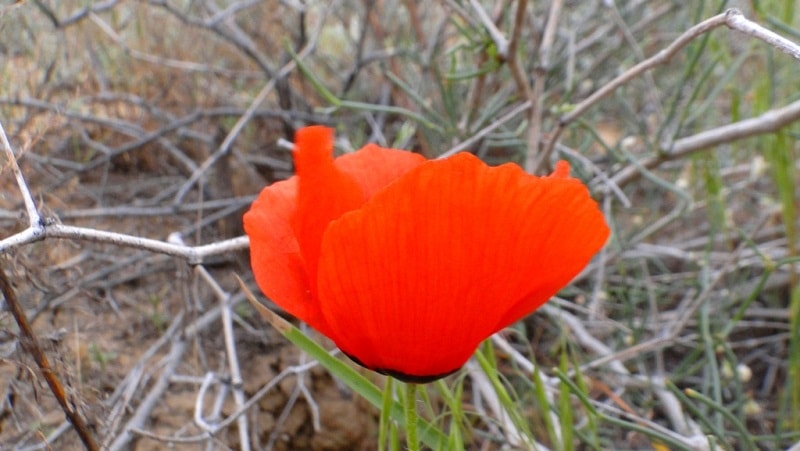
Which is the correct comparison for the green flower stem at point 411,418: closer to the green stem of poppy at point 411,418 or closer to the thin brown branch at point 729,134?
the green stem of poppy at point 411,418

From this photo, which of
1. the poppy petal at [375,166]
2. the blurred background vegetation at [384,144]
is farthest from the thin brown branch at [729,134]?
the poppy petal at [375,166]

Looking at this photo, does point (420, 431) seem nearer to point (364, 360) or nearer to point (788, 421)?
point (364, 360)

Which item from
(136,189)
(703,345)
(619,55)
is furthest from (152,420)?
(619,55)

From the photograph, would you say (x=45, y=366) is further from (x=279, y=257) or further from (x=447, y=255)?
(x=447, y=255)

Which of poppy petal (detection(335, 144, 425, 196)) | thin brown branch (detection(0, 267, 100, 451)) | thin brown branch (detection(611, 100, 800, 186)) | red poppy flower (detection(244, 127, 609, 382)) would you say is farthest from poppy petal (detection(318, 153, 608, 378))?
thin brown branch (detection(611, 100, 800, 186))

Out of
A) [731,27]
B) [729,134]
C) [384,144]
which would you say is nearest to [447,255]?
[731,27]

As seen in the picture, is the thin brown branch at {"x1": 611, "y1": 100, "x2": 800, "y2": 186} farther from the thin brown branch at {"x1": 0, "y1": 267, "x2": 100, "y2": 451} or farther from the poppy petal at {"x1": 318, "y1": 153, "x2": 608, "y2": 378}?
the thin brown branch at {"x1": 0, "y1": 267, "x2": 100, "y2": 451}
